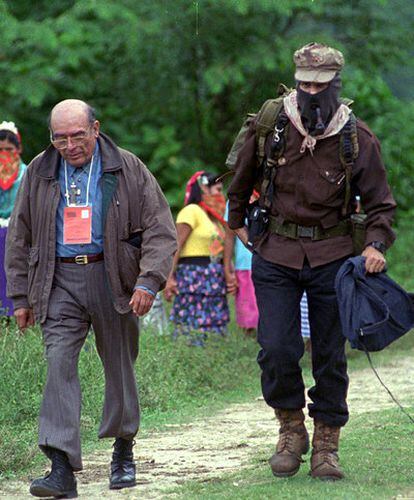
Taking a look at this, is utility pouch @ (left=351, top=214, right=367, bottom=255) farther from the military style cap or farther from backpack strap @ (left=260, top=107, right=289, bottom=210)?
the military style cap

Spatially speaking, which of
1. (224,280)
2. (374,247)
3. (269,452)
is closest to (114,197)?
(374,247)

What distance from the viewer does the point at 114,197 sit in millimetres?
7012

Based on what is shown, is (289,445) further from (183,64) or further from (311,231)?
(183,64)

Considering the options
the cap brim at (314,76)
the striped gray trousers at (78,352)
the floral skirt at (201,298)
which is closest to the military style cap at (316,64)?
the cap brim at (314,76)

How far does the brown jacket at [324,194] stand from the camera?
6621 millimetres

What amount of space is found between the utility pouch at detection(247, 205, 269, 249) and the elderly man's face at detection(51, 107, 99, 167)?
916 mm

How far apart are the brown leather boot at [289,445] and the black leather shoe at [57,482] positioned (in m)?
1.02

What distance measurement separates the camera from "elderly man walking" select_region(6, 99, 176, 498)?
6898mm

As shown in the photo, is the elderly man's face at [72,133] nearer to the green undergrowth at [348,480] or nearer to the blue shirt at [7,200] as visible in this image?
the green undergrowth at [348,480]

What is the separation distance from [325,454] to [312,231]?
3.69 ft

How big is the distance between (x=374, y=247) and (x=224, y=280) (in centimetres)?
614

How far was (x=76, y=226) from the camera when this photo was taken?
693 cm

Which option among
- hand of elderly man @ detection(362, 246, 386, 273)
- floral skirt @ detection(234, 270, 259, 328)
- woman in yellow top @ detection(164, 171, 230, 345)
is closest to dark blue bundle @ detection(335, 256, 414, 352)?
hand of elderly man @ detection(362, 246, 386, 273)

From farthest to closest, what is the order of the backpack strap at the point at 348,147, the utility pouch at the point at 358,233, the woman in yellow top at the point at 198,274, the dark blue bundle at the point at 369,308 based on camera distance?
the woman in yellow top at the point at 198,274
the utility pouch at the point at 358,233
the backpack strap at the point at 348,147
the dark blue bundle at the point at 369,308
